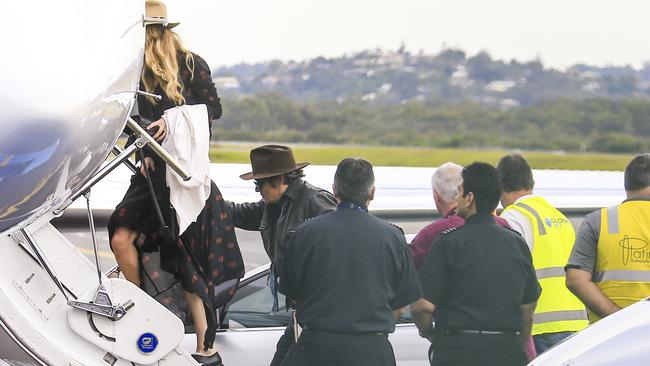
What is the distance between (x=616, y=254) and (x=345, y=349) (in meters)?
1.49

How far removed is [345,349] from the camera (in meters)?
5.50

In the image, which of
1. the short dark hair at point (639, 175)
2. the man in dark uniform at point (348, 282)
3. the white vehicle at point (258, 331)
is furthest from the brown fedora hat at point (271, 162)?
the short dark hair at point (639, 175)

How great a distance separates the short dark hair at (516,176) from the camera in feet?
21.8

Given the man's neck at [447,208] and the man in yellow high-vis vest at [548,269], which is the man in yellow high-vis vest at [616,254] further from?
the man's neck at [447,208]

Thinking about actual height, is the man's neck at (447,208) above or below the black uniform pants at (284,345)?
above

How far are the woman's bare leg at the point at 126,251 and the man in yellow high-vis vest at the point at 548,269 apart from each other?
2.09 metres

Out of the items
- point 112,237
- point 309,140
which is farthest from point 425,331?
point 309,140

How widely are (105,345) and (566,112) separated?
3388cm

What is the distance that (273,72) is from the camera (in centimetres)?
5334

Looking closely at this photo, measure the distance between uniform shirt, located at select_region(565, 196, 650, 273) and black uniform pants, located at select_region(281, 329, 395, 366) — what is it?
1.11m

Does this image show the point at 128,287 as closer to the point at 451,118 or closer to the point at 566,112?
the point at 566,112

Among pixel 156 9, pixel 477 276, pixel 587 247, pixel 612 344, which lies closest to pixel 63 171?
pixel 156 9

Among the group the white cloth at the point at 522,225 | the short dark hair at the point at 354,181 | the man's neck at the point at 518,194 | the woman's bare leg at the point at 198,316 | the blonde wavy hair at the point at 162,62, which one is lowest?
the woman's bare leg at the point at 198,316

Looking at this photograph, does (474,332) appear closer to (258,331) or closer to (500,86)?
(258,331)
